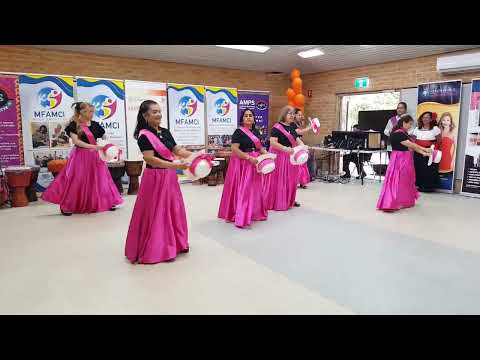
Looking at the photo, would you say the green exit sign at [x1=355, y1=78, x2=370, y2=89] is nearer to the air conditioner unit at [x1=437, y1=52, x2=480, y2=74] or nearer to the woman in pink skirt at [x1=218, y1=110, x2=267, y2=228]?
the air conditioner unit at [x1=437, y1=52, x2=480, y2=74]

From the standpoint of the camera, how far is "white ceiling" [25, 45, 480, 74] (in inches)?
273

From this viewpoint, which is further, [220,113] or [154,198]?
[220,113]

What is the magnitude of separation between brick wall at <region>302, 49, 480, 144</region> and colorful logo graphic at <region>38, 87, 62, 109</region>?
23.0 feet

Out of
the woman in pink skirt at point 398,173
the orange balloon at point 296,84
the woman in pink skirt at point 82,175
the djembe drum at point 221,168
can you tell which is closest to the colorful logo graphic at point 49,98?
the woman in pink skirt at point 82,175

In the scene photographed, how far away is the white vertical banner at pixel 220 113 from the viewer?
344 inches

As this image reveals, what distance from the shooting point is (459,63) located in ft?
22.3

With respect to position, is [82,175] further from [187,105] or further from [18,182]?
[187,105]

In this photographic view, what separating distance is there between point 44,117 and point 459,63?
8.35m

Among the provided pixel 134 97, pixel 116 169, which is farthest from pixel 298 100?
pixel 116 169

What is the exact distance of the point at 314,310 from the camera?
2459 mm

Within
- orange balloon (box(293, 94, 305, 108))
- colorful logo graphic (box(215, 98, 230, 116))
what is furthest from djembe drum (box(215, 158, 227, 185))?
orange balloon (box(293, 94, 305, 108))
